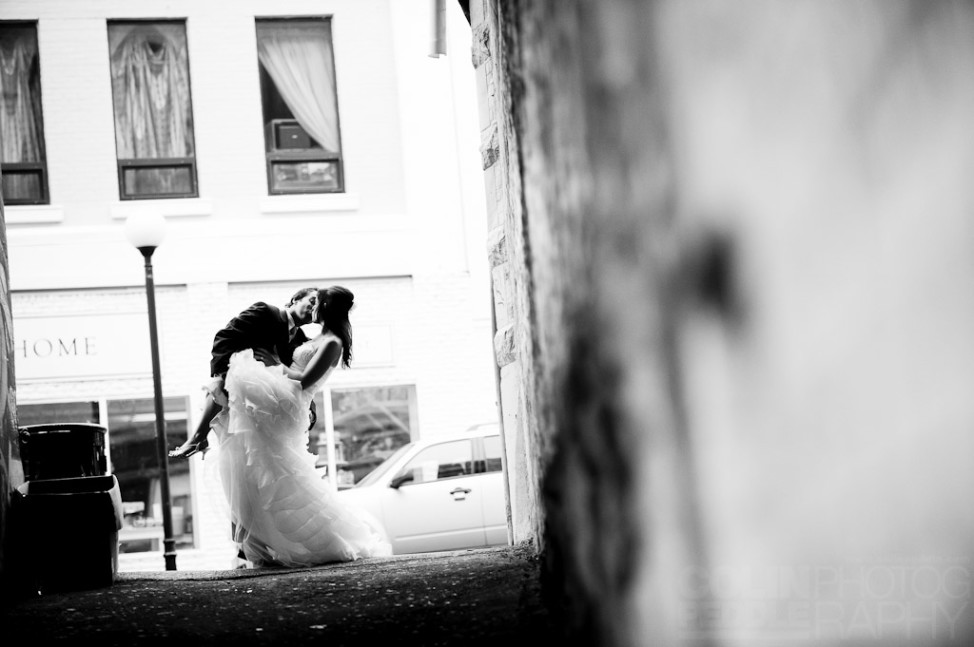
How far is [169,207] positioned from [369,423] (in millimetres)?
3861

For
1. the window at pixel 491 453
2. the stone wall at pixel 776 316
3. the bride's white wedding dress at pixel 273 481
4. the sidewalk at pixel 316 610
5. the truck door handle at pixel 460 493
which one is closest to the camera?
the stone wall at pixel 776 316

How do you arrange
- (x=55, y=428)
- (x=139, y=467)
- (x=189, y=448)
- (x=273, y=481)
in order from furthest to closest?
1. (x=139, y=467)
2. (x=189, y=448)
3. (x=273, y=481)
4. (x=55, y=428)

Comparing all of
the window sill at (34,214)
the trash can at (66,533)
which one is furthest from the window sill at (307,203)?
the trash can at (66,533)

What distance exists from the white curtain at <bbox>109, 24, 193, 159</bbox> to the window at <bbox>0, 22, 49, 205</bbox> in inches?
39.5

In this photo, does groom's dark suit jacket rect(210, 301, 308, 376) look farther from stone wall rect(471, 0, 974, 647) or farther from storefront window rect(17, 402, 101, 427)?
storefront window rect(17, 402, 101, 427)

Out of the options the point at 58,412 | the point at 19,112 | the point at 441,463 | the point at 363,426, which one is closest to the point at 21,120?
the point at 19,112

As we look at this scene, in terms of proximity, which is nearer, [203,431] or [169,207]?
[203,431]

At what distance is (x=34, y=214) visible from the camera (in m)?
15.0

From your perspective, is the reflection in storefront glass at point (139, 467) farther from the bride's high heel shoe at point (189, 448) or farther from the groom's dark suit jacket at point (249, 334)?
the groom's dark suit jacket at point (249, 334)

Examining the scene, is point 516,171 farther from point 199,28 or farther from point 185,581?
point 199,28

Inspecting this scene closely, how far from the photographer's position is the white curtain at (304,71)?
16000 millimetres

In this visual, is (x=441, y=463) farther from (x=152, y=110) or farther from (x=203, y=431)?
(x=152, y=110)

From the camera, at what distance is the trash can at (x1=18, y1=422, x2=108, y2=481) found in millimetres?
6402

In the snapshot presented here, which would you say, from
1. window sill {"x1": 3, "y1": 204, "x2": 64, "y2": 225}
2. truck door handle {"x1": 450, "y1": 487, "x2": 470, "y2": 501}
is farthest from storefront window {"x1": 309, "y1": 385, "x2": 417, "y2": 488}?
window sill {"x1": 3, "y1": 204, "x2": 64, "y2": 225}
